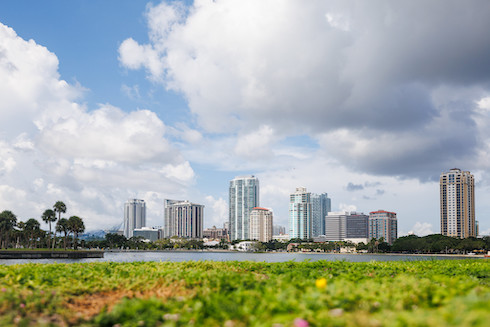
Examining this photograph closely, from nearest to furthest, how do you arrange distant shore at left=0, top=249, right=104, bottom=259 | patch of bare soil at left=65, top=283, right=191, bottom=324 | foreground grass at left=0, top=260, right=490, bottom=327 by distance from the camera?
foreground grass at left=0, top=260, right=490, bottom=327, patch of bare soil at left=65, top=283, right=191, bottom=324, distant shore at left=0, top=249, right=104, bottom=259

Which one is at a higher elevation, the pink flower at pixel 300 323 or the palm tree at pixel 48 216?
the pink flower at pixel 300 323

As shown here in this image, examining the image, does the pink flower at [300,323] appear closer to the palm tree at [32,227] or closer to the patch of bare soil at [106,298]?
the patch of bare soil at [106,298]

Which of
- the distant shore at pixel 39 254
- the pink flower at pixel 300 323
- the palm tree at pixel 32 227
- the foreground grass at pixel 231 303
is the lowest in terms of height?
the distant shore at pixel 39 254

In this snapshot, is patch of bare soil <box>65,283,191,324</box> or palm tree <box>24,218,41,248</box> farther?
palm tree <box>24,218,41,248</box>

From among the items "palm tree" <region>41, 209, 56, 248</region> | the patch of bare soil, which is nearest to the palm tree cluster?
"palm tree" <region>41, 209, 56, 248</region>

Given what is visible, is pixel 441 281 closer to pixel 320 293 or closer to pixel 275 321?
pixel 320 293

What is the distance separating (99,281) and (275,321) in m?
6.06

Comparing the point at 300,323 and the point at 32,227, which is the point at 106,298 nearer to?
the point at 300,323

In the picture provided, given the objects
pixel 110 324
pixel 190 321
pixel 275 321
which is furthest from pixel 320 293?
pixel 110 324

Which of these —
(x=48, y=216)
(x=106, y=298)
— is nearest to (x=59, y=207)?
A: (x=48, y=216)

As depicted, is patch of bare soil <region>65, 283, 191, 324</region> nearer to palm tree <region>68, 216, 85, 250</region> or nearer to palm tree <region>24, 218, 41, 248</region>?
palm tree <region>68, 216, 85, 250</region>

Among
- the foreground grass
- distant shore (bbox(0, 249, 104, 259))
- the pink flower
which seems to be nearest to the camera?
the pink flower

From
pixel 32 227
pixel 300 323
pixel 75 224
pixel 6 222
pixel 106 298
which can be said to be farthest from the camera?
pixel 32 227

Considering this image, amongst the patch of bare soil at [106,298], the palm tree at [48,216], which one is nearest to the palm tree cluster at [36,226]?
the palm tree at [48,216]
